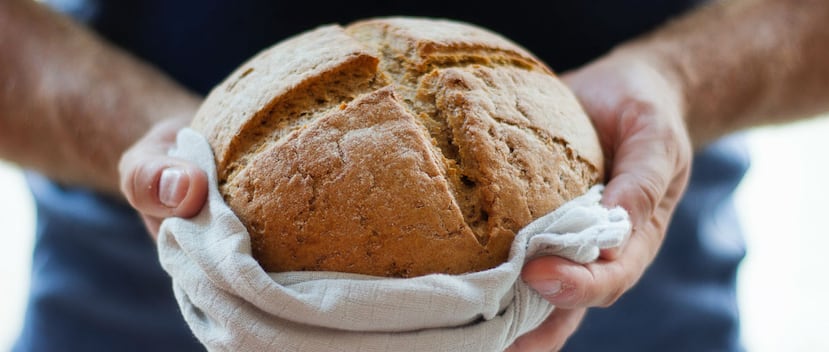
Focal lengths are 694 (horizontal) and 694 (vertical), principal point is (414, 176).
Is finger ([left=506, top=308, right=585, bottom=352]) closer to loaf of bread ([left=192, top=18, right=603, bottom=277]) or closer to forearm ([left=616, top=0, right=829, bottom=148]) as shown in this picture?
loaf of bread ([left=192, top=18, right=603, bottom=277])

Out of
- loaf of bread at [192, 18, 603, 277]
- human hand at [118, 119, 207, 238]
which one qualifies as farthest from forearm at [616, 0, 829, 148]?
human hand at [118, 119, 207, 238]

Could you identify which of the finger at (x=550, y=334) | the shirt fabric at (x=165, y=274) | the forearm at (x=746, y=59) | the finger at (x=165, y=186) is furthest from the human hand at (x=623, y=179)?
the finger at (x=165, y=186)

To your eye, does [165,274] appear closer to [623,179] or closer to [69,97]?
[69,97]

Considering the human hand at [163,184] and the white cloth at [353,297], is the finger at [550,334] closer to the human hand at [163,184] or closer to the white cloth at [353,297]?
the white cloth at [353,297]

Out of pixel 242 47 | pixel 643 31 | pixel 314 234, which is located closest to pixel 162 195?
pixel 314 234

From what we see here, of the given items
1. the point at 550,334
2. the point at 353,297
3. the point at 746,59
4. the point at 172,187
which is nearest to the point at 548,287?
the point at 550,334

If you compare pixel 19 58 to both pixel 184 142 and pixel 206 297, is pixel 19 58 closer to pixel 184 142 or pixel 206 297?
pixel 184 142
